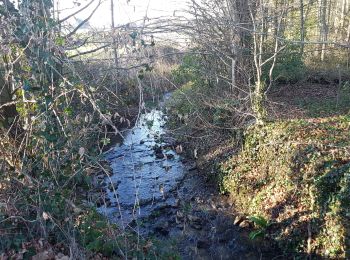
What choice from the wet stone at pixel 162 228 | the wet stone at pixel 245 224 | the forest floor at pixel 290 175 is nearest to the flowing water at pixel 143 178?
the wet stone at pixel 162 228

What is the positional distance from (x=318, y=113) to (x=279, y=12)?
10.6 feet

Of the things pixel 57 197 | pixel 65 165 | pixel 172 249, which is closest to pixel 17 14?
pixel 65 165

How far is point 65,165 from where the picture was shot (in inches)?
204

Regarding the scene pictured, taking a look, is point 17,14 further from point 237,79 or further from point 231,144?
point 237,79

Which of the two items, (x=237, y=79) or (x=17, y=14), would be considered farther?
(x=237, y=79)

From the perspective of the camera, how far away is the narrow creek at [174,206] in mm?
6793

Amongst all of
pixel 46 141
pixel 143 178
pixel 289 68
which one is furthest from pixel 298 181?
pixel 289 68

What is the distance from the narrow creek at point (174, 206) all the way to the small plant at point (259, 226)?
0.20 m

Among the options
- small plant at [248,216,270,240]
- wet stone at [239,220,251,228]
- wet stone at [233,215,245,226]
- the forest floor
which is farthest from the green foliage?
small plant at [248,216,270,240]

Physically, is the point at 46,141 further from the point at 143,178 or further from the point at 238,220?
the point at 143,178

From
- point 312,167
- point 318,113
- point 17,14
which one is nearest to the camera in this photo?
point 17,14

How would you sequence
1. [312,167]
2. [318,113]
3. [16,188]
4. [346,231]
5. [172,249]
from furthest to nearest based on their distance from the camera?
[318,113], [312,167], [172,249], [346,231], [16,188]

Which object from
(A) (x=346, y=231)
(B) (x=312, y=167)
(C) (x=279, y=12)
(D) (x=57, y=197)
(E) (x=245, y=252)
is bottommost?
(E) (x=245, y=252)

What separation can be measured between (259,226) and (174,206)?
2082mm
